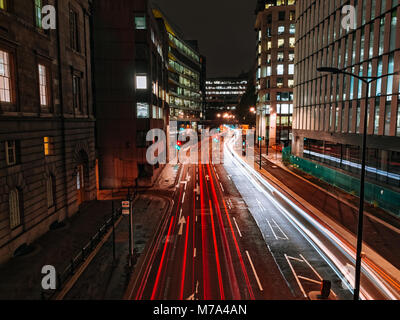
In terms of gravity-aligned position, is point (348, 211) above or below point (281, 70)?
below

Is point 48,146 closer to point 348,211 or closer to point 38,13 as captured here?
point 38,13

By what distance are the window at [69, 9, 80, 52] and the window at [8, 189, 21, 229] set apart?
14.7m

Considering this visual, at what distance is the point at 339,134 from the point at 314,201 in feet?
48.5

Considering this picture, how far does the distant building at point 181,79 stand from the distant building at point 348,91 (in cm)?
3654

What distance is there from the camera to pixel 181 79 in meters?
97.8

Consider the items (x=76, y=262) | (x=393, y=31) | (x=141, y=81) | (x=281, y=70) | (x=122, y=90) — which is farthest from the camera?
(x=281, y=70)

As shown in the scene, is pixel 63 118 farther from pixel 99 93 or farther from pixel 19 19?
pixel 99 93

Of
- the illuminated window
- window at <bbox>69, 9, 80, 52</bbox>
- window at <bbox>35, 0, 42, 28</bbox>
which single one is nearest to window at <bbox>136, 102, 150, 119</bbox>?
window at <bbox>69, 9, 80, 52</bbox>

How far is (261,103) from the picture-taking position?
9469 centimetres

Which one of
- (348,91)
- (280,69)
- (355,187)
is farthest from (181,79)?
(355,187)

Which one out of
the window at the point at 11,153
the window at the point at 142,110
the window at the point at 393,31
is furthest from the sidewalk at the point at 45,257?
the window at the point at 393,31

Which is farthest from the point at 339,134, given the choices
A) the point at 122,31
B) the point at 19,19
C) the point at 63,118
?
the point at 19,19

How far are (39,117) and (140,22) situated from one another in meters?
20.1

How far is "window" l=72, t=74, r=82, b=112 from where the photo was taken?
1056 inches
